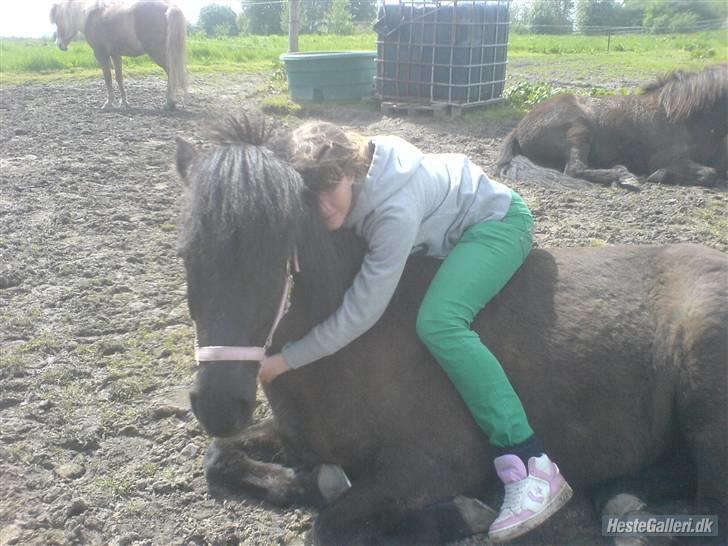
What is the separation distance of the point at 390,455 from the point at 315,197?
105 centimetres

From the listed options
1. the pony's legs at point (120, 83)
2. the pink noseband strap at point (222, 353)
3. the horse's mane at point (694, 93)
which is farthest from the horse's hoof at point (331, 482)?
the pony's legs at point (120, 83)

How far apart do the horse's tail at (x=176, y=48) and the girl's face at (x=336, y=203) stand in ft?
34.2

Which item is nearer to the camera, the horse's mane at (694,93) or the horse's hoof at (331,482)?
the horse's hoof at (331,482)

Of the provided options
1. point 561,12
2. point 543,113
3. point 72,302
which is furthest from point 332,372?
point 561,12

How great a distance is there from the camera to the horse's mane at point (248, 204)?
218 cm

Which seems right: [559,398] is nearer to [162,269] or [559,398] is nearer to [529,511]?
[529,511]

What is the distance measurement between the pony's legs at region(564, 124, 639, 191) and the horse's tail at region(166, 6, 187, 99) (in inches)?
280

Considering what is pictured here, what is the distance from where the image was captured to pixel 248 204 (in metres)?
2.19

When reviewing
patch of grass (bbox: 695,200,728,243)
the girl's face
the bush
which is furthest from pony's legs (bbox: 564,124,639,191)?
the girl's face

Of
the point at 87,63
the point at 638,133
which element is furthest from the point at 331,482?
the point at 87,63

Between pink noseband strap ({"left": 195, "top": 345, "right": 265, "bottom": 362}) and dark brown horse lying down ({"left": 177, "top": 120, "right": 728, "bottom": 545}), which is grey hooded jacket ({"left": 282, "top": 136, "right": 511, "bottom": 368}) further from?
pink noseband strap ({"left": 195, "top": 345, "right": 265, "bottom": 362})

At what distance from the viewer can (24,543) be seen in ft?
8.55

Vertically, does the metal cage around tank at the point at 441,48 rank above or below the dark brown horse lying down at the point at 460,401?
above

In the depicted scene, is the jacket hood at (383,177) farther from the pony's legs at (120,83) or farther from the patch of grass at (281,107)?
the pony's legs at (120,83)
